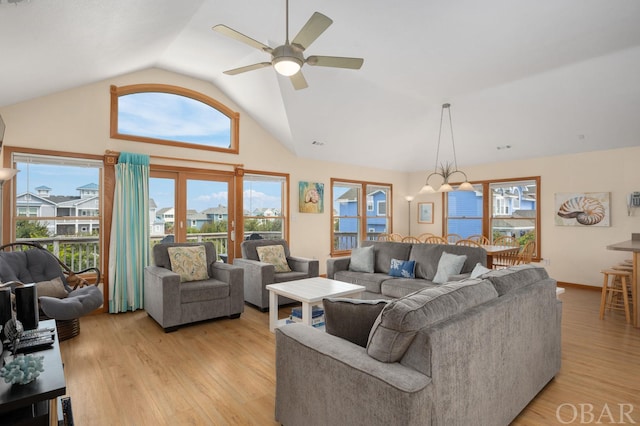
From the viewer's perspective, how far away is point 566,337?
3.61 meters

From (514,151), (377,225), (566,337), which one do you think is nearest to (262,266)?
(566,337)

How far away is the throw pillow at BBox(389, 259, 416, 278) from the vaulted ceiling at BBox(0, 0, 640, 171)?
255 cm

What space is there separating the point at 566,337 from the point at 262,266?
11.6ft

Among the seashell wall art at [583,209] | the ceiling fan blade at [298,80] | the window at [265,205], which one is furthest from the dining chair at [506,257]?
the ceiling fan blade at [298,80]

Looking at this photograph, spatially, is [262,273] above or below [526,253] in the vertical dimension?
below

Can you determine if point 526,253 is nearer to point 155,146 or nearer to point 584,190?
point 584,190

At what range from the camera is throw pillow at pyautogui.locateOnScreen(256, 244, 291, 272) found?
5.03m

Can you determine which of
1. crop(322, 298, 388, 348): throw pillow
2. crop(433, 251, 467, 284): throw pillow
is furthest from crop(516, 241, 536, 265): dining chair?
crop(322, 298, 388, 348): throw pillow

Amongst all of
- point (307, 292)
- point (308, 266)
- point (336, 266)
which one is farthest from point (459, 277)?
point (308, 266)

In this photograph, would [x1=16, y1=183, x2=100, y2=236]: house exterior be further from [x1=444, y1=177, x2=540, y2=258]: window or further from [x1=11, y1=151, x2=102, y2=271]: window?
[x1=444, y1=177, x2=540, y2=258]: window

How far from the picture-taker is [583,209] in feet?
19.5

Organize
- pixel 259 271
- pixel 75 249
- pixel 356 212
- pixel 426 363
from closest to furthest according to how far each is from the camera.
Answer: pixel 426 363, pixel 75 249, pixel 259 271, pixel 356 212

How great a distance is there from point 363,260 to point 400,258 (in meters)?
0.53

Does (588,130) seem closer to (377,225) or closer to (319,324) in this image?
(377,225)
